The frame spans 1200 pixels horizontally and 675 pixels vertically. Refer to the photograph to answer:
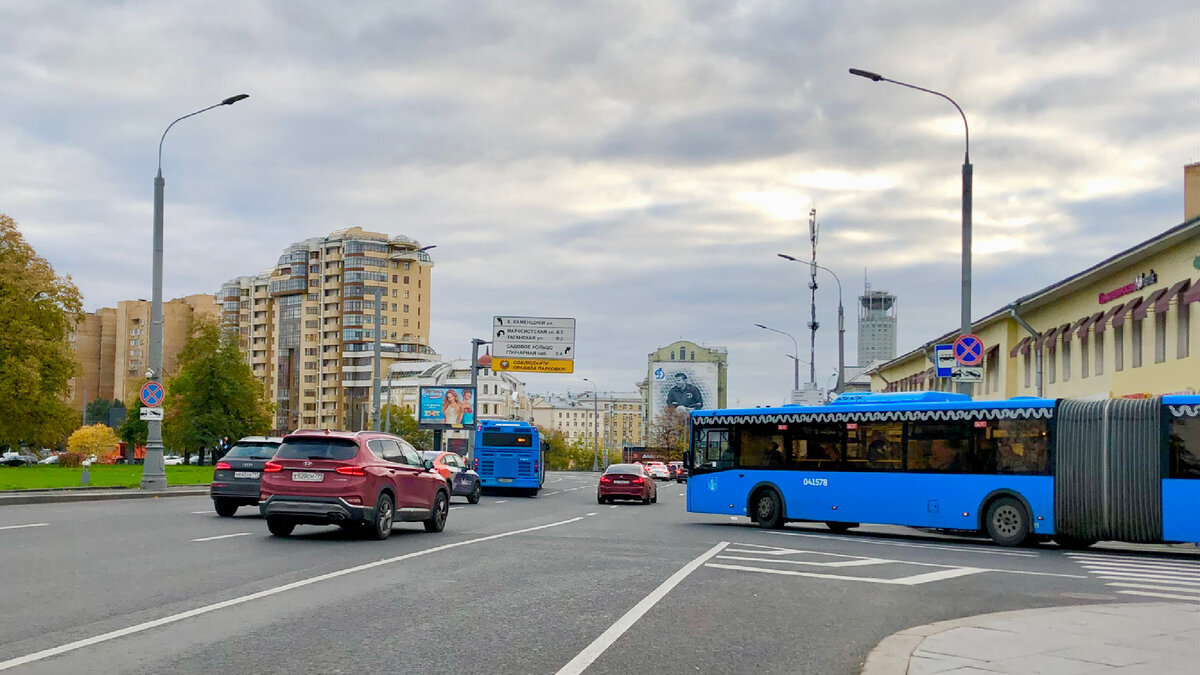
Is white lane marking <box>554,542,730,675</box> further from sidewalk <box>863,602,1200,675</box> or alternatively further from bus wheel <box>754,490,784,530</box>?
bus wheel <box>754,490,784,530</box>

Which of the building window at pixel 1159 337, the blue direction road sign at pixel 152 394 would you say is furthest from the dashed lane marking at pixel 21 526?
the building window at pixel 1159 337

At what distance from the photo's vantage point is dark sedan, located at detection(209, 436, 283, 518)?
2370 centimetres

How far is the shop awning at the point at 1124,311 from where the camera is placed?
1299 inches

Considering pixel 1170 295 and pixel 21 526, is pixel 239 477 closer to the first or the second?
pixel 21 526

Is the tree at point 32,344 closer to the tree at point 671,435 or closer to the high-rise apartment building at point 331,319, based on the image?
the tree at point 671,435

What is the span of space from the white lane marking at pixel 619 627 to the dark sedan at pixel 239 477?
1167 centimetres

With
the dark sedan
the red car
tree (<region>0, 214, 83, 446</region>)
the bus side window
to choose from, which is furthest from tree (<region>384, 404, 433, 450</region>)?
the bus side window

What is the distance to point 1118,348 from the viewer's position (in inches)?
1409

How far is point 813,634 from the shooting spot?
970cm

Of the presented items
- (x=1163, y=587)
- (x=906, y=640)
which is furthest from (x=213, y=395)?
(x=906, y=640)

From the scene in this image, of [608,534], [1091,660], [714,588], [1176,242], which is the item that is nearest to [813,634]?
[1091,660]

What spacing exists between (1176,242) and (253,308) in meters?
162

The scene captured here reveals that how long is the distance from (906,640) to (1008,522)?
14.1m

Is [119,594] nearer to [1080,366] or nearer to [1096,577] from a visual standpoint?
[1096,577]
